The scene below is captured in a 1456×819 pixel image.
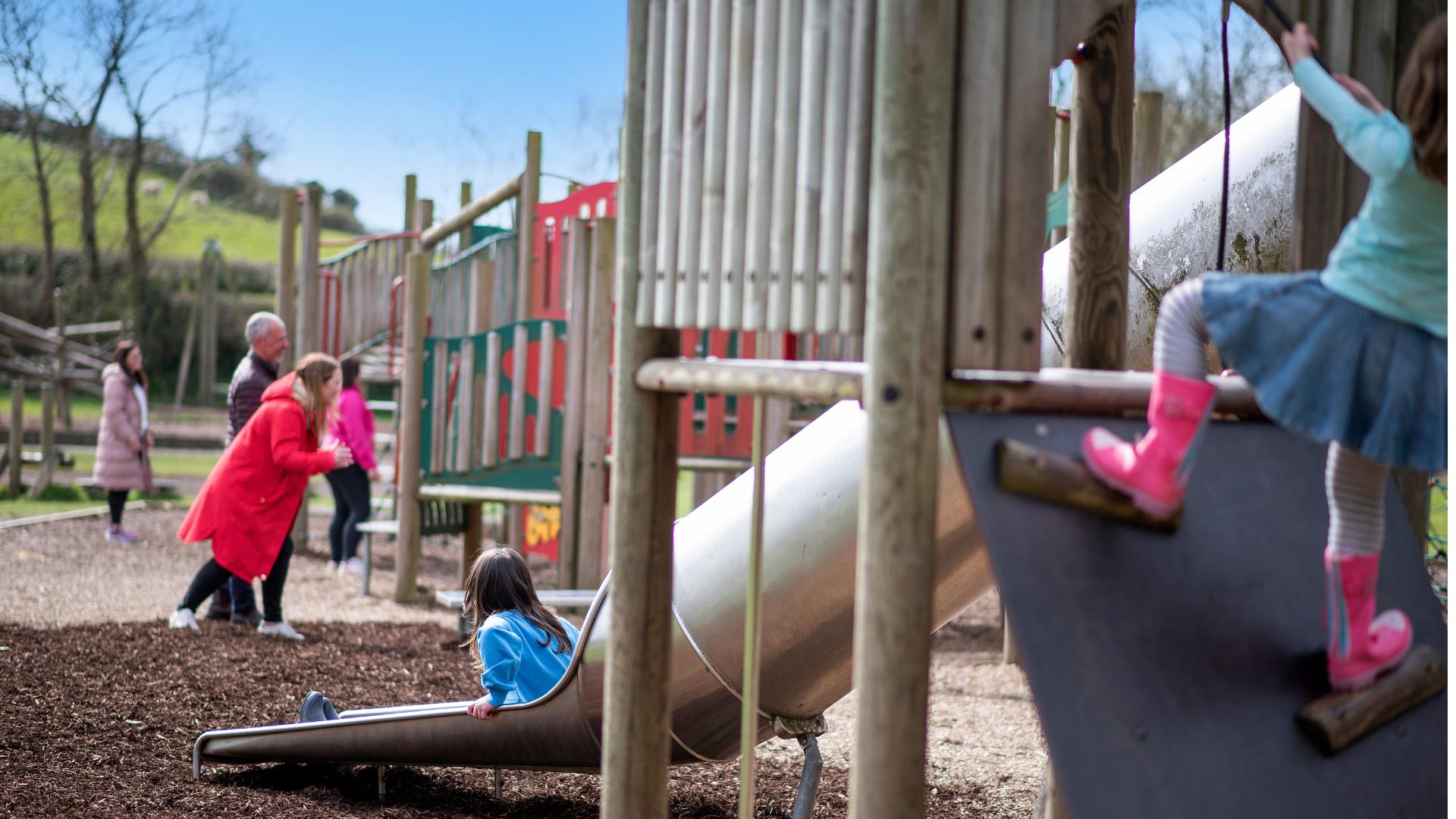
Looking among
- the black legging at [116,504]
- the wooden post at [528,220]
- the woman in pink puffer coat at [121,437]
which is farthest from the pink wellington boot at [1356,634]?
the black legging at [116,504]

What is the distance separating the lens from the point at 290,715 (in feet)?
19.9

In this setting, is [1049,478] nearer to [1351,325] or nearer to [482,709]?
[1351,325]

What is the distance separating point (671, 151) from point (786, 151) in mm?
321

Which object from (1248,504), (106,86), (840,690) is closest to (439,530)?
(840,690)

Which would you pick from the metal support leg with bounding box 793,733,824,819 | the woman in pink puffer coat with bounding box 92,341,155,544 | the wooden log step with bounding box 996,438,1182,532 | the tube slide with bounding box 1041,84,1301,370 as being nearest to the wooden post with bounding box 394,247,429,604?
the woman in pink puffer coat with bounding box 92,341,155,544

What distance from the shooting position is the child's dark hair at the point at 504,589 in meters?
4.65

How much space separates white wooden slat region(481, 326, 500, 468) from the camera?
31.3ft

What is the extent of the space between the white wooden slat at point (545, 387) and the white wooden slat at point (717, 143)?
658 cm

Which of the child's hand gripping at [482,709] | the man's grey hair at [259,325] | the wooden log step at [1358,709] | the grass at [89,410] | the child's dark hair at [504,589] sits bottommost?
the child's hand gripping at [482,709]

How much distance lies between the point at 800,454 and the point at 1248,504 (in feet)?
5.57

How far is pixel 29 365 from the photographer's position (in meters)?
22.9

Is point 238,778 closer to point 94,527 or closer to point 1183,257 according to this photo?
point 1183,257

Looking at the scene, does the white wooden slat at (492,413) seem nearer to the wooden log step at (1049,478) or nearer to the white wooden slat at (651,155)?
the white wooden slat at (651,155)

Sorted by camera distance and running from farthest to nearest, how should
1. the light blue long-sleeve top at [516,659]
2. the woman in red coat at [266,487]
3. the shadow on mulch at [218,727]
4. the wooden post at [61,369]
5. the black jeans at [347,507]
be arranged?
the wooden post at [61,369], the black jeans at [347,507], the woman in red coat at [266,487], the shadow on mulch at [218,727], the light blue long-sleeve top at [516,659]
